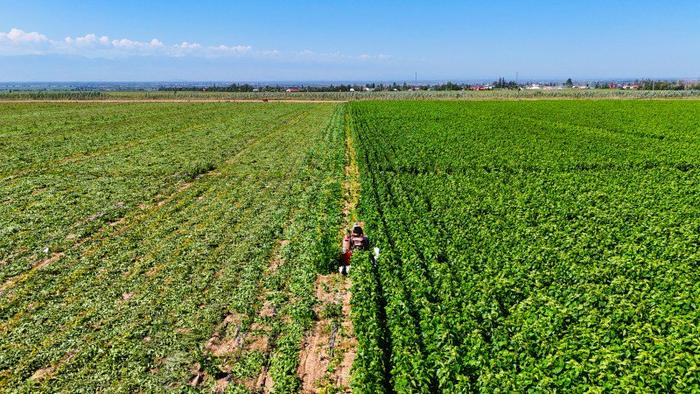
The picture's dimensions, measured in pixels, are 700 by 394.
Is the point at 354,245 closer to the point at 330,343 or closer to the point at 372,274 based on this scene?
the point at 372,274

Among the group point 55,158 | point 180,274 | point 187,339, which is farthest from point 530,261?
point 55,158

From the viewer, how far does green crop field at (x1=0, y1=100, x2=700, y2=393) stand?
8.43 m

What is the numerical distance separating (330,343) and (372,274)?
259 centimetres

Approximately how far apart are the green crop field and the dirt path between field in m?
0.34

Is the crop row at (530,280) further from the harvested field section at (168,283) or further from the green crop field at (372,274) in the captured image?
the harvested field section at (168,283)

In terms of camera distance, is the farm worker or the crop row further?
the farm worker

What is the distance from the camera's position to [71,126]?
165 feet

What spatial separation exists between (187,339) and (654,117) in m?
59.3

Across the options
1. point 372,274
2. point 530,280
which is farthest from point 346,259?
point 530,280

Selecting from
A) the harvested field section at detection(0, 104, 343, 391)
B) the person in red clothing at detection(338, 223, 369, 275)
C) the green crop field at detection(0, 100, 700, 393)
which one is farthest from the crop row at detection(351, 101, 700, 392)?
the harvested field section at detection(0, 104, 343, 391)

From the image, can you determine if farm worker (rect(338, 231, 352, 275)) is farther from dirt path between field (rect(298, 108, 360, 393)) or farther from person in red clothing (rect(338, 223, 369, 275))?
dirt path between field (rect(298, 108, 360, 393))

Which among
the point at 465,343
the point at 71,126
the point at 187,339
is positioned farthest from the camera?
the point at 71,126

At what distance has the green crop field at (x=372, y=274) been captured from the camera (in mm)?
8430

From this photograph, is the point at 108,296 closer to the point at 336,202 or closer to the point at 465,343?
the point at 465,343
